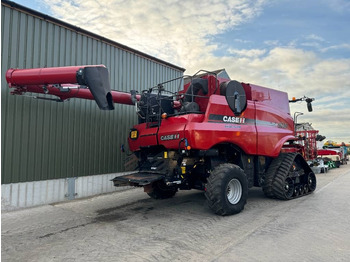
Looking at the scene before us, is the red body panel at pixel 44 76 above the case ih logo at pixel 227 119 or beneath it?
above

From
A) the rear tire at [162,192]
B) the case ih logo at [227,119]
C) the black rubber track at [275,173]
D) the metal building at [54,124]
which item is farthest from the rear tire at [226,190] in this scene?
the metal building at [54,124]

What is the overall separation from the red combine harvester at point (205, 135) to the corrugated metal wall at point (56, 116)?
1.00 meters

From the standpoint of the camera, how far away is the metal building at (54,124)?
7039 millimetres

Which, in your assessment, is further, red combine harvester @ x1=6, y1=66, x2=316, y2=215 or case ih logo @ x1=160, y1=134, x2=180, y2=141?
case ih logo @ x1=160, y1=134, x2=180, y2=141

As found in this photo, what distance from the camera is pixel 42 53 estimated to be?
7.75m

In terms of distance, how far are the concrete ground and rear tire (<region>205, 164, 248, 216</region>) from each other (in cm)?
21

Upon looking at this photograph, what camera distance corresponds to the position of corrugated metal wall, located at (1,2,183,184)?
7055mm

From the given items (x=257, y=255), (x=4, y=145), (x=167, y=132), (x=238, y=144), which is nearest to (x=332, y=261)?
(x=257, y=255)

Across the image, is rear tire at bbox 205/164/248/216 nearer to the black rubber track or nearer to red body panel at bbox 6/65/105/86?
the black rubber track

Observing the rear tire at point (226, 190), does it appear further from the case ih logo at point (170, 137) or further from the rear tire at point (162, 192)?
the rear tire at point (162, 192)

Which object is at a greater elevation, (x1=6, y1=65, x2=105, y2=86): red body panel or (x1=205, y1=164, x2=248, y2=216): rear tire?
(x1=6, y1=65, x2=105, y2=86): red body panel

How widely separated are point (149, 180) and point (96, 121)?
13.5ft

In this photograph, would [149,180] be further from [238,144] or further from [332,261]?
[332,261]

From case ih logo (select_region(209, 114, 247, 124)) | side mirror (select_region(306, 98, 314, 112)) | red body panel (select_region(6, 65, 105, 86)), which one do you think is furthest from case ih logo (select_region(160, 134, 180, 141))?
side mirror (select_region(306, 98, 314, 112))
